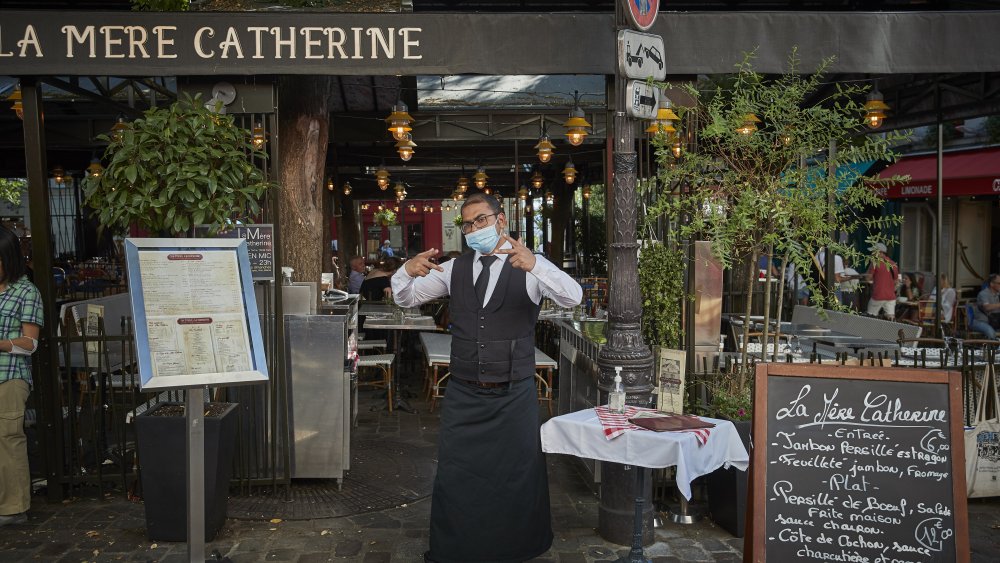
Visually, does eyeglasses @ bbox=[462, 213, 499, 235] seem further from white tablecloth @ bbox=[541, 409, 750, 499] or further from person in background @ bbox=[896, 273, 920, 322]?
person in background @ bbox=[896, 273, 920, 322]

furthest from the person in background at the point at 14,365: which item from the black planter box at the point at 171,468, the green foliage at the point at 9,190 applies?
the green foliage at the point at 9,190

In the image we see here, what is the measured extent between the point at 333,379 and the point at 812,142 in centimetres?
362

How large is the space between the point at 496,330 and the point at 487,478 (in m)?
0.80

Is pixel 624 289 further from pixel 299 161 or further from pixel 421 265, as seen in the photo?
pixel 299 161

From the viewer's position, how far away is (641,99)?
4.64 metres

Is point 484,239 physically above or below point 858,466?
above

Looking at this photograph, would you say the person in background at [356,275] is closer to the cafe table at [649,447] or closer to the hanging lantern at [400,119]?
the hanging lantern at [400,119]

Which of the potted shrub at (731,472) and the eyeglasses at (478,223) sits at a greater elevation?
the eyeglasses at (478,223)

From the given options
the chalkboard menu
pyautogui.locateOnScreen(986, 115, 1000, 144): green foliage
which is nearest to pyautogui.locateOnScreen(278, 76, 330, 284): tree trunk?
the chalkboard menu

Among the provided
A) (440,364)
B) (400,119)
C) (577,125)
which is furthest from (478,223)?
(577,125)

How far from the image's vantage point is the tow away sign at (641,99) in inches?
181

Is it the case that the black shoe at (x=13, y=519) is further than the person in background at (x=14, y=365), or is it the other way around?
the black shoe at (x=13, y=519)

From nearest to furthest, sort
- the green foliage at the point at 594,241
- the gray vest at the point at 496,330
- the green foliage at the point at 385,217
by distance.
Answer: the gray vest at the point at 496,330
the green foliage at the point at 594,241
the green foliage at the point at 385,217

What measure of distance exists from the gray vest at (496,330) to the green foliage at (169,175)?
4.76 feet
